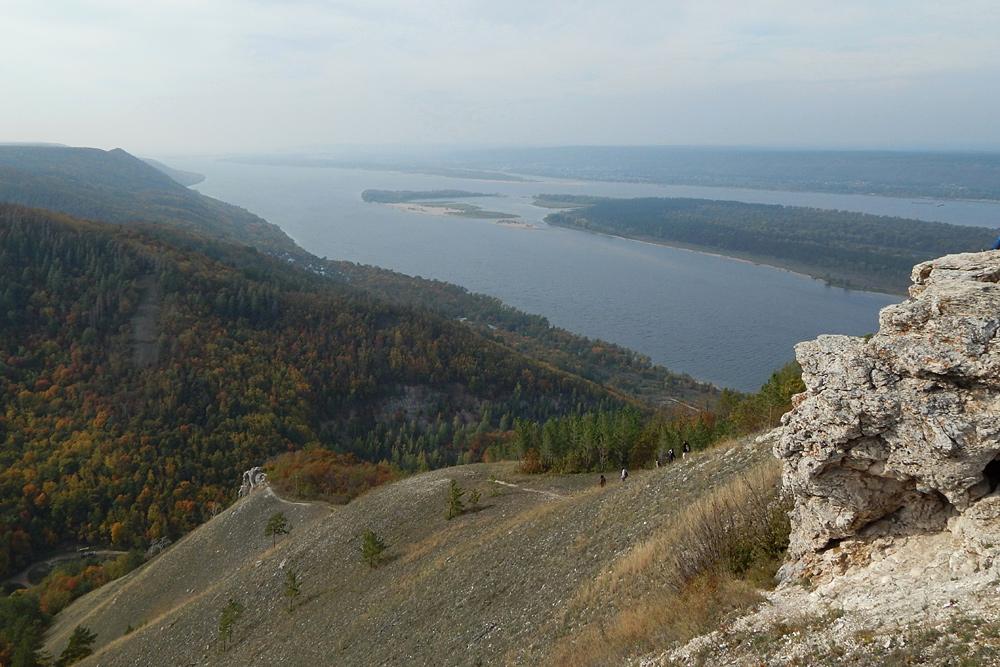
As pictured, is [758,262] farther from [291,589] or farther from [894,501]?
[894,501]

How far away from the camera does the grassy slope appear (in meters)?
13.3

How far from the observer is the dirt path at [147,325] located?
75.2m

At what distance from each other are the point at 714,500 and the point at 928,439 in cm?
562

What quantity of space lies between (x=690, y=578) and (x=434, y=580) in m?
10.1

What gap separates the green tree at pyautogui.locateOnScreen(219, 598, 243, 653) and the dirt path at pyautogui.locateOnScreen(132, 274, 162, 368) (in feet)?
199

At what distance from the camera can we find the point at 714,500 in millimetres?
12789

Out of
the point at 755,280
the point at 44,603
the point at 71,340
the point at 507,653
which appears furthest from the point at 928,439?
the point at 755,280

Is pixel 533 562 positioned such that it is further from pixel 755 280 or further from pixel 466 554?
pixel 755 280

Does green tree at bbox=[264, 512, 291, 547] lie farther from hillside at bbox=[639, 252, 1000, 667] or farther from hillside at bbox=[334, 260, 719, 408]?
hillside at bbox=[334, 260, 719, 408]

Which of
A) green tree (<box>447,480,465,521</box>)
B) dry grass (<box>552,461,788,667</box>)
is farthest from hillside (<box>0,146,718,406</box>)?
dry grass (<box>552,461,788,667</box>)

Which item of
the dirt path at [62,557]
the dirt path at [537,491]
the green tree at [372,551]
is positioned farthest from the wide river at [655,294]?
the dirt path at [62,557]

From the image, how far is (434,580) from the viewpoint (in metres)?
18.4

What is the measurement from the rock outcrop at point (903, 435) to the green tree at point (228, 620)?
20.2 meters

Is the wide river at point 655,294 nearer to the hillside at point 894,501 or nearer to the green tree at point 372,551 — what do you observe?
the green tree at point 372,551
